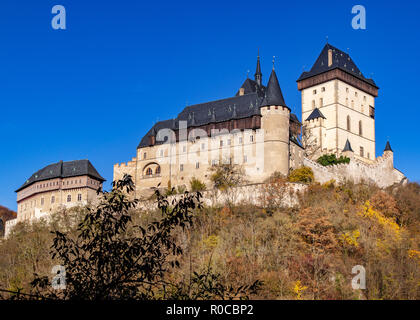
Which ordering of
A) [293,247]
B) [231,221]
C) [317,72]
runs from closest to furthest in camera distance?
1. [293,247]
2. [231,221]
3. [317,72]

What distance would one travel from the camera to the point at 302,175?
4847cm

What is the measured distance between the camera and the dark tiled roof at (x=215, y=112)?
5319cm

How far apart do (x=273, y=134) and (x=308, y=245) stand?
12.0 m

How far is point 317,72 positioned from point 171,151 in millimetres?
18347

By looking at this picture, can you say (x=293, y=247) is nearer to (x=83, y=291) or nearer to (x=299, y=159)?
(x=299, y=159)

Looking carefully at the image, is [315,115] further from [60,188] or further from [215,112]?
[60,188]

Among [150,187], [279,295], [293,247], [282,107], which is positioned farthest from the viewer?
[150,187]

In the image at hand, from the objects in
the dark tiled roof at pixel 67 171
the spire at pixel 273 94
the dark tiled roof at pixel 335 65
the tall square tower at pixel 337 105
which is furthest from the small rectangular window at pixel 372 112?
the dark tiled roof at pixel 67 171

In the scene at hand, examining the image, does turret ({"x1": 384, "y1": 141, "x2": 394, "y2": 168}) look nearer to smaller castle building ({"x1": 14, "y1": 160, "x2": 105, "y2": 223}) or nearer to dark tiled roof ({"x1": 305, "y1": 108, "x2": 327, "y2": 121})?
dark tiled roof ({"x1": 305, "y1": 108, "x2": 327, "y2": 121})

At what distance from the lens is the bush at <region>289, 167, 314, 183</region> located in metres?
48.2

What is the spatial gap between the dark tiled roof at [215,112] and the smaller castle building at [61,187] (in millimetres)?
6651

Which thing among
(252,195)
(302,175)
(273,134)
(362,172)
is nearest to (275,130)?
(273,134)
